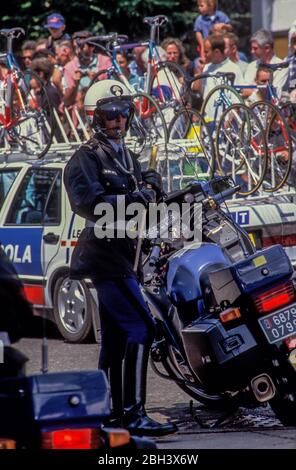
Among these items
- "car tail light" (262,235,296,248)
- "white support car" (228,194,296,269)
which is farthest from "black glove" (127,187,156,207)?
"car tail light" (262,235,296,248)

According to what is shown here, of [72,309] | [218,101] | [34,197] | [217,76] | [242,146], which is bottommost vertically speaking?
[72,309]

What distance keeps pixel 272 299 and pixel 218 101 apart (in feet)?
19.0

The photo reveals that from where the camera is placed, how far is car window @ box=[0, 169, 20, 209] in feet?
40.1

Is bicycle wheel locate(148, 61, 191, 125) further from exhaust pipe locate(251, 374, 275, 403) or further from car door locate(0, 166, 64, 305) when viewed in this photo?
exhaust pipe locate(251, 374, 275, 403)

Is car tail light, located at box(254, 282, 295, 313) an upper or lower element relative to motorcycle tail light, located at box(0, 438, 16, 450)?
lower

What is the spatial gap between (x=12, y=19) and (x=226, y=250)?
15.2 metres

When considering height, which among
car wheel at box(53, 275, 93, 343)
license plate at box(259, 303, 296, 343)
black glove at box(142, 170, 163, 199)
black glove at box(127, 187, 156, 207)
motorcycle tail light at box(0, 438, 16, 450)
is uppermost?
black glove at box(142, 170, 163, 199)

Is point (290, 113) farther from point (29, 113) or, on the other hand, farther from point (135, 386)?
point (135, 386)

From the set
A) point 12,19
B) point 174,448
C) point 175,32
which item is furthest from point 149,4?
point 174,448

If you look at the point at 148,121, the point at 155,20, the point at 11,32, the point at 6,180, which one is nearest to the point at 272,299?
the point at 6,180

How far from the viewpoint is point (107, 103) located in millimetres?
7824

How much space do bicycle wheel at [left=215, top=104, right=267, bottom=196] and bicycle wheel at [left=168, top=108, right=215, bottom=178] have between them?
129 mm

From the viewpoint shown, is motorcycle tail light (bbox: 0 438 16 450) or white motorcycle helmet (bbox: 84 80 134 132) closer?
motorcycle tail light (bbox: 0 438 16 450)
